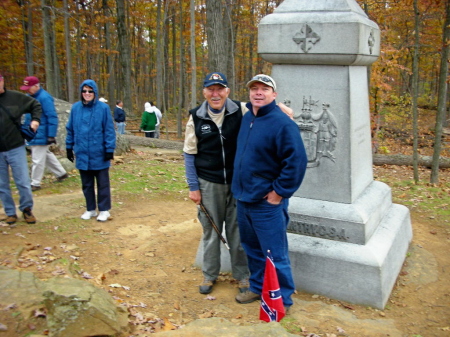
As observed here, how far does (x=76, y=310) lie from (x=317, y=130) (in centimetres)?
285

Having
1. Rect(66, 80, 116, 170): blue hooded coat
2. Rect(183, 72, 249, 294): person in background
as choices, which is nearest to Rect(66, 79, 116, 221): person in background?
Rect(66, 80, 116, 170): blue hooded coat

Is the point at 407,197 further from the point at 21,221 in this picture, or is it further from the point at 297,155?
the point at 21,221

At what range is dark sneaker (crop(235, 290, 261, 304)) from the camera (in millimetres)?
4078

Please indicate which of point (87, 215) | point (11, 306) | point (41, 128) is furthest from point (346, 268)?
point (41, 128)

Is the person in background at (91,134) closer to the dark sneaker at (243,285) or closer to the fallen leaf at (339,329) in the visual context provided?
the dark sneaker at (243,285)

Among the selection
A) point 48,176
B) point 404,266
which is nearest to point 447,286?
point 404,266

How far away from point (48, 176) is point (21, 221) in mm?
2854

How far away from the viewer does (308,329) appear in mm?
3625

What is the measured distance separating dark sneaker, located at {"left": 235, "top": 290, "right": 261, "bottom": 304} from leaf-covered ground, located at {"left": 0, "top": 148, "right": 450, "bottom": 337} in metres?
0.06

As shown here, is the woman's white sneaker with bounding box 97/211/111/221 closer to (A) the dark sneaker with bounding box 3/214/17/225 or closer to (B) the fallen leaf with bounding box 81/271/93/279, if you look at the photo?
(A) the dark sneaker with bounding box 3/214/17/225

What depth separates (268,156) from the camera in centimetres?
353

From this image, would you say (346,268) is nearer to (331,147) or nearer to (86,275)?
(331,147)

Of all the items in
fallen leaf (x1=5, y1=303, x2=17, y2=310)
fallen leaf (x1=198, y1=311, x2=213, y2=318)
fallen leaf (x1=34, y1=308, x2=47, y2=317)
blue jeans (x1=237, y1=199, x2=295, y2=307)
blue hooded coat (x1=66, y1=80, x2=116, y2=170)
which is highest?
blue hooded coat (x1=66, y1=80, x2=116, y2=170)

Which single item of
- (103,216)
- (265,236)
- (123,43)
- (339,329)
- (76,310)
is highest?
(123,43)
